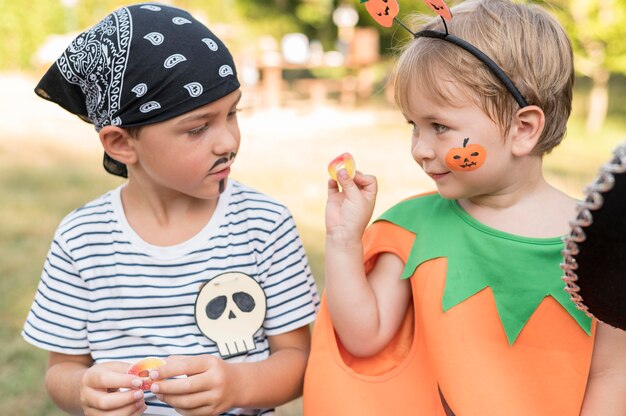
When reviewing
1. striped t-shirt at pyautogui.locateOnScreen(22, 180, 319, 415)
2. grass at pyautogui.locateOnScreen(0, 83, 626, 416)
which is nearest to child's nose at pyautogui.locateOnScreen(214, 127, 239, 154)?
striped t-shirt at pyautogui.locateOnScreen(22, 180, 319, 415)

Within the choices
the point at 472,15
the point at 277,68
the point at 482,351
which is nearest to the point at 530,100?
the point at 472,15

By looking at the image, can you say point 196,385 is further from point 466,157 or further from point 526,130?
point 526,130

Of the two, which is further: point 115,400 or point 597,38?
point 597,38

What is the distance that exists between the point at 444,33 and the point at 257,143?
6.72 meters

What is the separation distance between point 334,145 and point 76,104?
636 cm

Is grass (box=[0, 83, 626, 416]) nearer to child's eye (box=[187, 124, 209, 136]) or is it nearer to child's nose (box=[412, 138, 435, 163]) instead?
child's eye (box=[187, 124, 209, 136])

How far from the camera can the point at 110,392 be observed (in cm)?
170

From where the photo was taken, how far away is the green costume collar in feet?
5.13

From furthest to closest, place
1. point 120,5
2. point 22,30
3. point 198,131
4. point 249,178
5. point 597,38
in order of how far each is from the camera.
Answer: point 120,5
point 22,30
point 597,38
point 249,178
point 198,131

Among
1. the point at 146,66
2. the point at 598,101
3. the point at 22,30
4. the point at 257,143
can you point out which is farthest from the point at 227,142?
the point at 22,30

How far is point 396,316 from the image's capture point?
174cm

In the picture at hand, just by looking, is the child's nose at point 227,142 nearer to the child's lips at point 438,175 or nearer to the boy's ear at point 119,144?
the boy's ear at point 119,144

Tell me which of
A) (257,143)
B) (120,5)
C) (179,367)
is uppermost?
(179,367)

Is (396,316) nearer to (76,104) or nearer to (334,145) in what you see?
(76,104)
